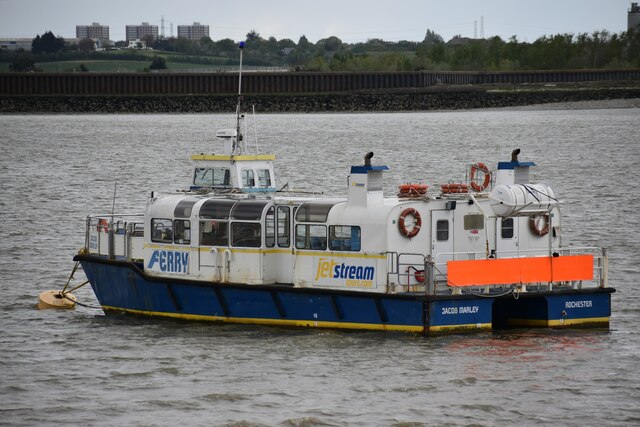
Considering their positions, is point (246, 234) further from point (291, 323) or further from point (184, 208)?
point (291, 323)

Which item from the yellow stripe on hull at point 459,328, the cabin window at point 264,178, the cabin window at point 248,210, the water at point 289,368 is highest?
the cabin window at point 264,178

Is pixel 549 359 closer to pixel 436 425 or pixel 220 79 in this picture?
pixel 436 425

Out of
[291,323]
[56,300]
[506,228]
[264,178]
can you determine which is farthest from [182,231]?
[506,228]

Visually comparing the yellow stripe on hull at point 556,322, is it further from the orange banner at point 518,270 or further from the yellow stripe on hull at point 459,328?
the yellow stripe on hull at point 459,328

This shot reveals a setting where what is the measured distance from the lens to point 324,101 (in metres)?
158

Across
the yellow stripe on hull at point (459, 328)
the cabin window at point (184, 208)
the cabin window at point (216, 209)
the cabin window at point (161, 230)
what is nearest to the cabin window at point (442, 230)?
the yellow stripe on hull at point (459, 328)

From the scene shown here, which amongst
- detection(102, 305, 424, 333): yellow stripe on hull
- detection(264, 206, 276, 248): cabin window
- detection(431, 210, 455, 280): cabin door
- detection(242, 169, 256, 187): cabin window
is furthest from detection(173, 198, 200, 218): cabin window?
detection(431, 210, 455, 280): cabin door

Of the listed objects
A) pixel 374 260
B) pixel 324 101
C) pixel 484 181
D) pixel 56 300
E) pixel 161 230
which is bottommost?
pixel 56 300

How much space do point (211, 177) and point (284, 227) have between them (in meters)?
3.53

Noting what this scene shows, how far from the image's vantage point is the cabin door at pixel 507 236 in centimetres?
2769

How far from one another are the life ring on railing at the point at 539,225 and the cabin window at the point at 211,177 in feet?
22.2

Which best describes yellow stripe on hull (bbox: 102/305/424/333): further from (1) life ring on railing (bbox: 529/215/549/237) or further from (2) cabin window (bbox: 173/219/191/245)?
(1) life ring on railing (bbox: 529/215/549/237)

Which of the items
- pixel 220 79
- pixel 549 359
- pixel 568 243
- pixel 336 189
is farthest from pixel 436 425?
pixel 220 79

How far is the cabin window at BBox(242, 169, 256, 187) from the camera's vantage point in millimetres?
30078
